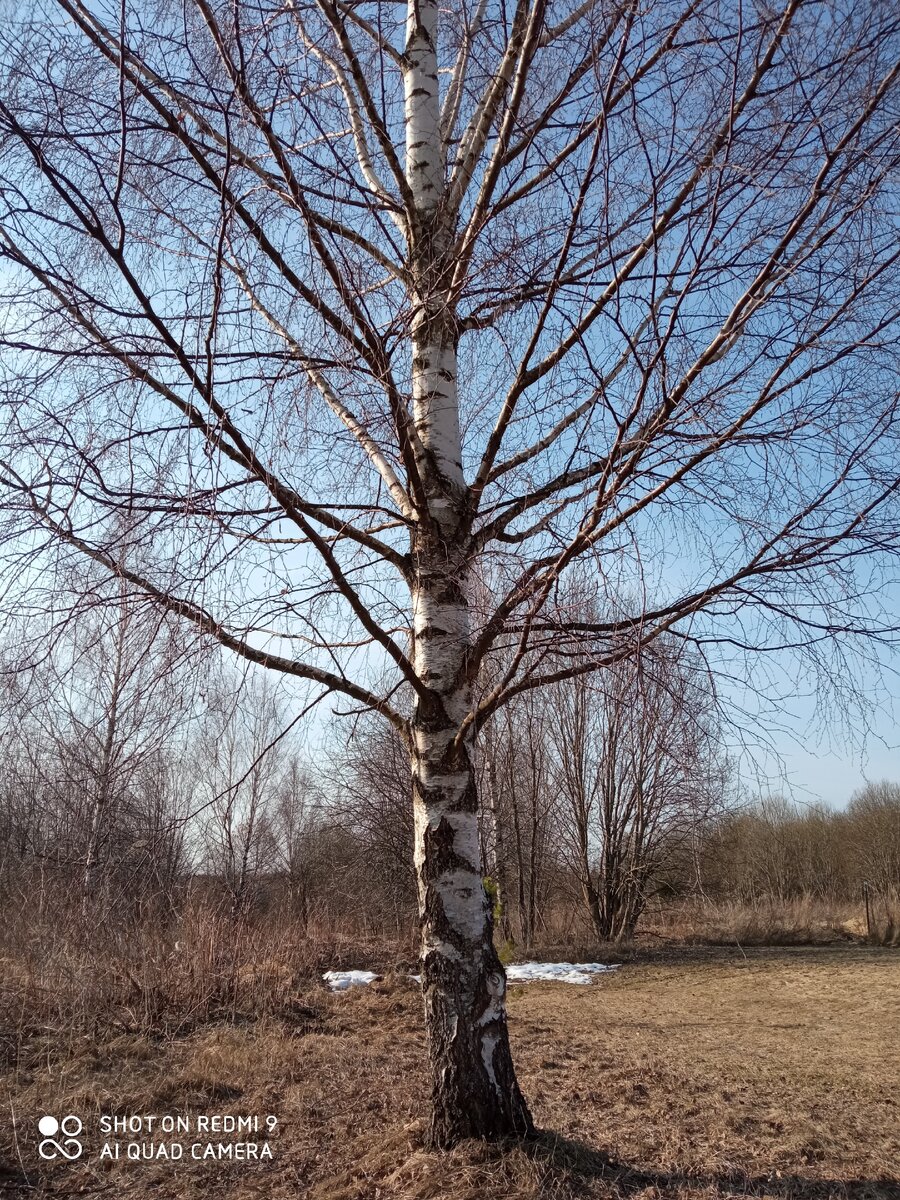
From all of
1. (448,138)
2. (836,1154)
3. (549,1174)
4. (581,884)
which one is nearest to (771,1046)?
(836,1154)

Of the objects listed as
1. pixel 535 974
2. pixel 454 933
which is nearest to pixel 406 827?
pixel 535 974

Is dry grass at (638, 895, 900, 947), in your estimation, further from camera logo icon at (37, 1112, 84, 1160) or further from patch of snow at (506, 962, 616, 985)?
camera logo icon at (37, 1112, 84, 1160)

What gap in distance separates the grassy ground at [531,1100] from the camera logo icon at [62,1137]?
5 cm

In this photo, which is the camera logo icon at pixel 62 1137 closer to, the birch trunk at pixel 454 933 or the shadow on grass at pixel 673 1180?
the birch trunk at pixel 454 933

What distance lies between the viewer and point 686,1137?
132 inches

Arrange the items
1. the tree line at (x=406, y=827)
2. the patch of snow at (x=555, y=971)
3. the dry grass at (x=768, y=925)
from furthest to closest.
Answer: the dry grass at (x=768, y=925)
the patch of snow at (x=555, y=971)
the tree line at (x=406, y=827)

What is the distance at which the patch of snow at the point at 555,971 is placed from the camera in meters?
10.9

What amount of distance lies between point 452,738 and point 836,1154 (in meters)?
2.39

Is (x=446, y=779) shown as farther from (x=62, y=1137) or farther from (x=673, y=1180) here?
(x=62, y=1137)

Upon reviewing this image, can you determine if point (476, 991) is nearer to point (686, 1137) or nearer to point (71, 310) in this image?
point (686, 1137)

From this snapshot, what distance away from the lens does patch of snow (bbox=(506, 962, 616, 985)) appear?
10.9 meters

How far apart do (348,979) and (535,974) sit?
3.49m

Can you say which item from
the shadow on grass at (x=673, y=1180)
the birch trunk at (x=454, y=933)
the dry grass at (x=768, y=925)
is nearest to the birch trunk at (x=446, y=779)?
→ the birch trunk at (x=454, y=933)

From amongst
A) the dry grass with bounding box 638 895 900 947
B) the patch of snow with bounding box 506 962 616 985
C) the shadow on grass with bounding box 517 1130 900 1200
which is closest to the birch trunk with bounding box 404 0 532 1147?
the shadow on grass with bounding box 517 1130 900 1200
